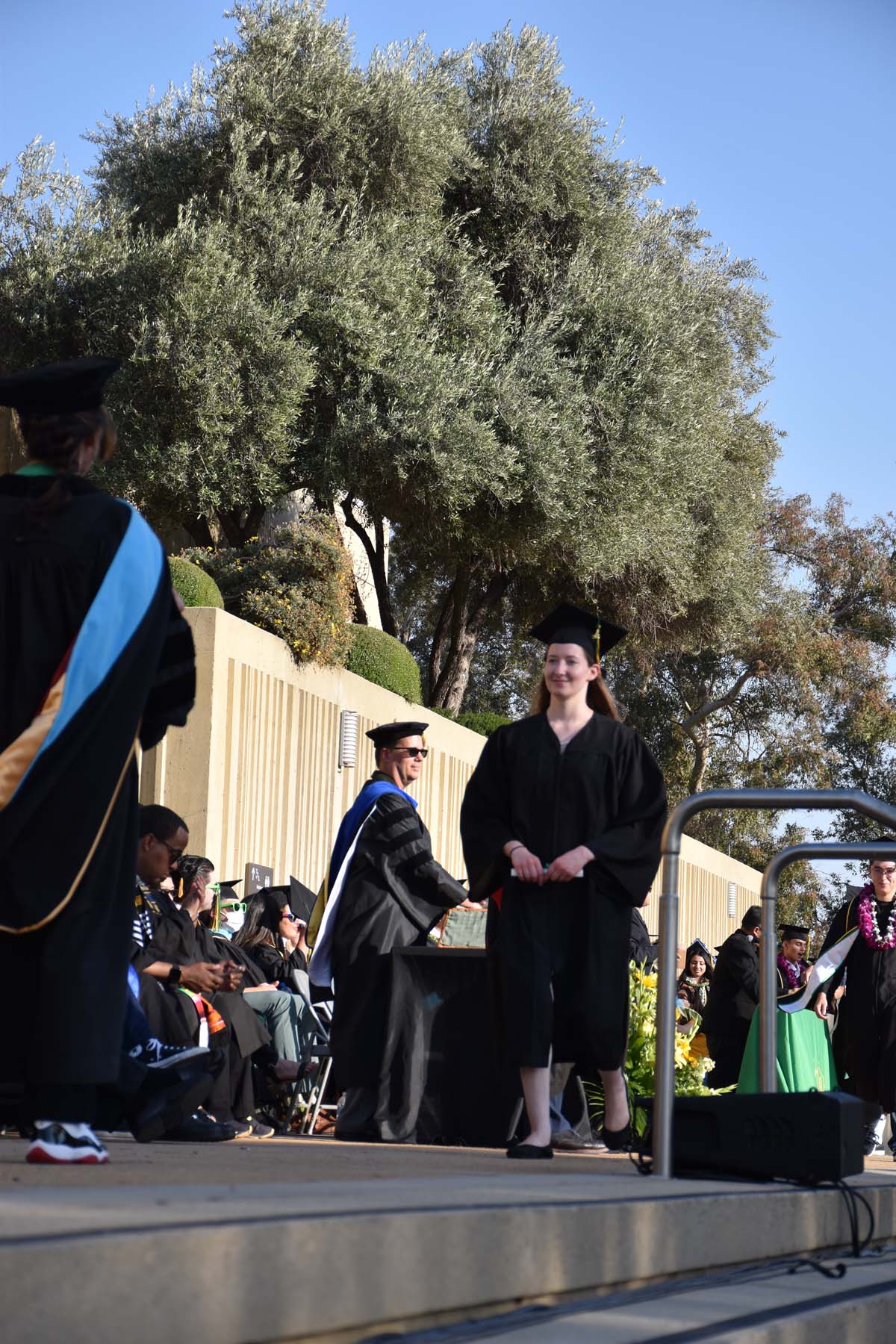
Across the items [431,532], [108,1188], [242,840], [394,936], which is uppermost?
[431,532]

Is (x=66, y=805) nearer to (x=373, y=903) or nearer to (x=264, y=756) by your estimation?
(x=373, y=903)

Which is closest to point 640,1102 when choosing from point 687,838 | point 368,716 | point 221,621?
point 221,621

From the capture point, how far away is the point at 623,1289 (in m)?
3.14

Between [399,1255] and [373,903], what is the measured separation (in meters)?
5.40

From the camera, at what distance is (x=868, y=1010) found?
10375mm

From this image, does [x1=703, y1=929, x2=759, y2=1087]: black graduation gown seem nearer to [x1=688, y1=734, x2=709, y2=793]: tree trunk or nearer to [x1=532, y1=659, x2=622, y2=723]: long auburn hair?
[x1=532, y1=659, x2=622, y2=723]: long auburn hair

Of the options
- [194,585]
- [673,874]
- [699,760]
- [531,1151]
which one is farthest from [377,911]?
[699,760]

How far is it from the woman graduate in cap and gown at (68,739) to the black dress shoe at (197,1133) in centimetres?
220

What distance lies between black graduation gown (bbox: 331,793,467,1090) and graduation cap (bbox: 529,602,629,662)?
1814 mm

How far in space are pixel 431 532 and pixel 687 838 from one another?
542 inches

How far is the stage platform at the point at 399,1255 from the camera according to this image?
204 centimetres

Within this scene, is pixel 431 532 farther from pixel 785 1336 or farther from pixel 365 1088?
pixel 785 1336

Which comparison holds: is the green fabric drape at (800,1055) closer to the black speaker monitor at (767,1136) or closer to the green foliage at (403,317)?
the black speaker monitor at (767,1136)

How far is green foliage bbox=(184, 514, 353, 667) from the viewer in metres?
17.4
